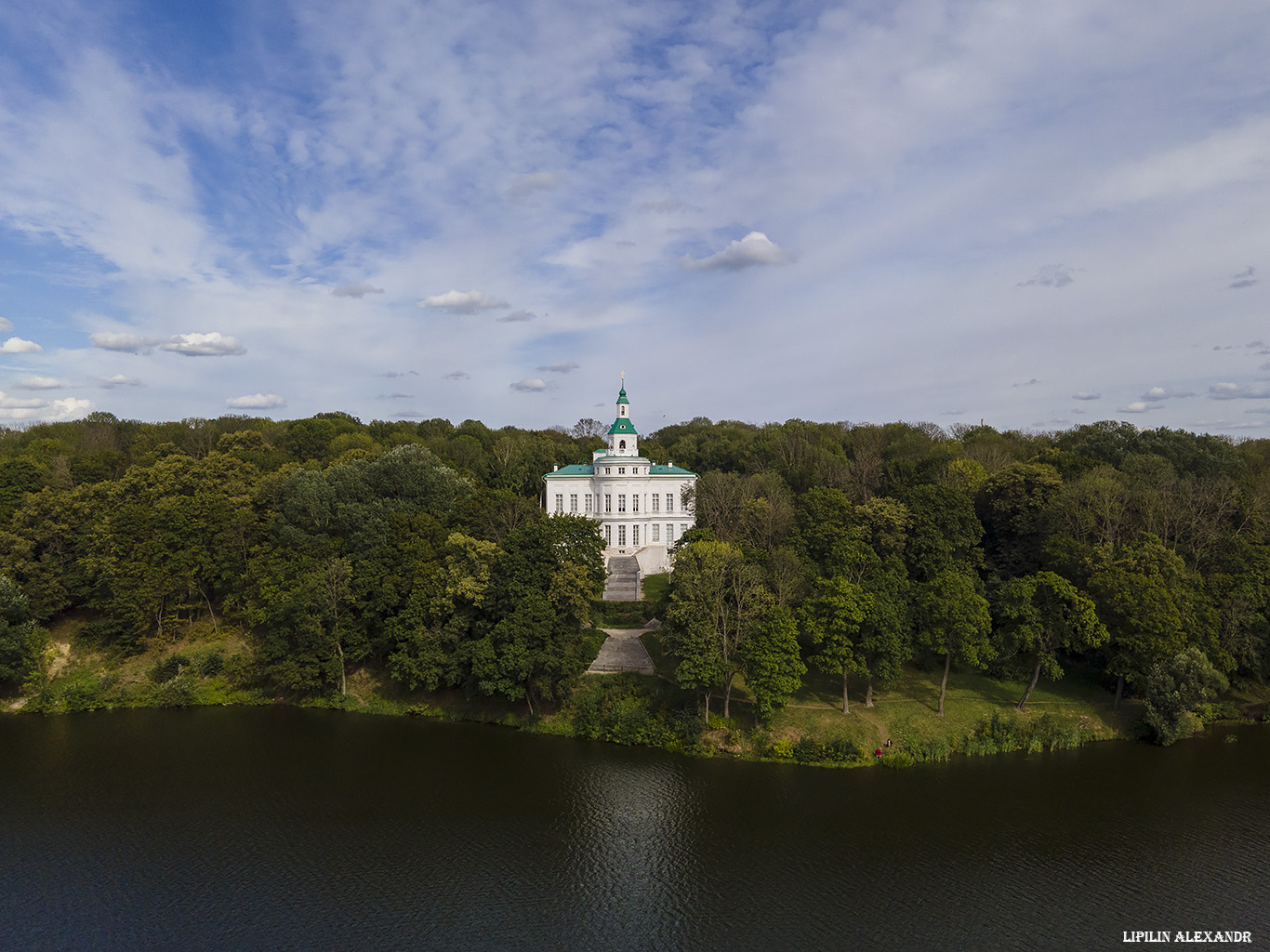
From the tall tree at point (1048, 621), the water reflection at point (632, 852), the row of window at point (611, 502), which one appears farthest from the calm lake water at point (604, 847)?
the row of window at point (611, 502)

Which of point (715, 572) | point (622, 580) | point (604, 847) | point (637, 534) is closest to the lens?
point (604, 847)

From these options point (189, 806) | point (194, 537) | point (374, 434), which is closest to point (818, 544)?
point (189, 806)

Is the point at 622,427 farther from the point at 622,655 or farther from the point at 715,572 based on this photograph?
the point at 715,572

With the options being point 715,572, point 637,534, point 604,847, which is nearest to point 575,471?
point 637,534

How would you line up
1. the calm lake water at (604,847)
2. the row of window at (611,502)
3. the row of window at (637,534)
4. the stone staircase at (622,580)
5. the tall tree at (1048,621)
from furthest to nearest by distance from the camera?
the row of window at (611,502) → the row of window at (637,534) → the stone staircase at (622,580) → the tall tree at (1048,621) → the calm lake water at (604,847)

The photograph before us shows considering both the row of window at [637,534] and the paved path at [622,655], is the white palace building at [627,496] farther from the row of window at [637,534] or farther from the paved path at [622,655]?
the paved path at [622,655]

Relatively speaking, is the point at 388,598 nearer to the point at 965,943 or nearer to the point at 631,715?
the point at 631,715
